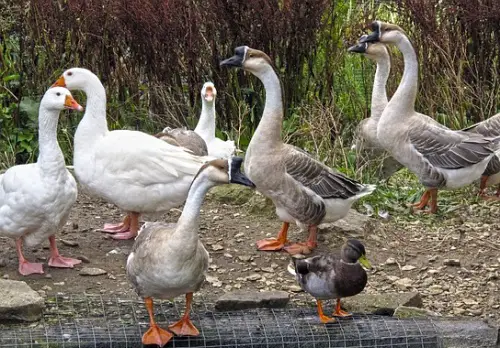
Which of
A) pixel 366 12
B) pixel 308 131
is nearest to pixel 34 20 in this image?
pixel 308 131

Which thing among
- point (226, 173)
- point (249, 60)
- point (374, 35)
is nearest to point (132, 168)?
point (249, 60)

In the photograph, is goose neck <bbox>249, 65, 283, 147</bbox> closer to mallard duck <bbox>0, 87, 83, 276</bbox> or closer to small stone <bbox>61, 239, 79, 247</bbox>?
mallard duck <bbox>0, 87, 83, 276</bbox>

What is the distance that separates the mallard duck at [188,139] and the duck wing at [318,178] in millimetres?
1217

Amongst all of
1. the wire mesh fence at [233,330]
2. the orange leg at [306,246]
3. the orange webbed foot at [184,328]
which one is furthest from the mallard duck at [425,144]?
the orange webbed foot at [184,328]

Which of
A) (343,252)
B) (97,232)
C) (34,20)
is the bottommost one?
(97,232)

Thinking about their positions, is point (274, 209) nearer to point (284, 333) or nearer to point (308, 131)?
point (308, 131)

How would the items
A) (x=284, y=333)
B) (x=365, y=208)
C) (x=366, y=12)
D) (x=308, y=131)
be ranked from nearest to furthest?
(x=284, y=333), (x=365, y=208), (x=308, y=131), (x=366, y=12)

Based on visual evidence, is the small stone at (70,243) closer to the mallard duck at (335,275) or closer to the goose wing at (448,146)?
the mallard duck at (335,275)

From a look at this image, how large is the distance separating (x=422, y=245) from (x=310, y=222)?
3.20 feet

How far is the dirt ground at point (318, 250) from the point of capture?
6.28m

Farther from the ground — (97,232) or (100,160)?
(100,160)

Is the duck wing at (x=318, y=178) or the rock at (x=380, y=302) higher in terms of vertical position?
the duck wing at (x=318, y=178)

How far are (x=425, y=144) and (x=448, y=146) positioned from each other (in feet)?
0.63

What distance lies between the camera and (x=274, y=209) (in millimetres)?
7676
